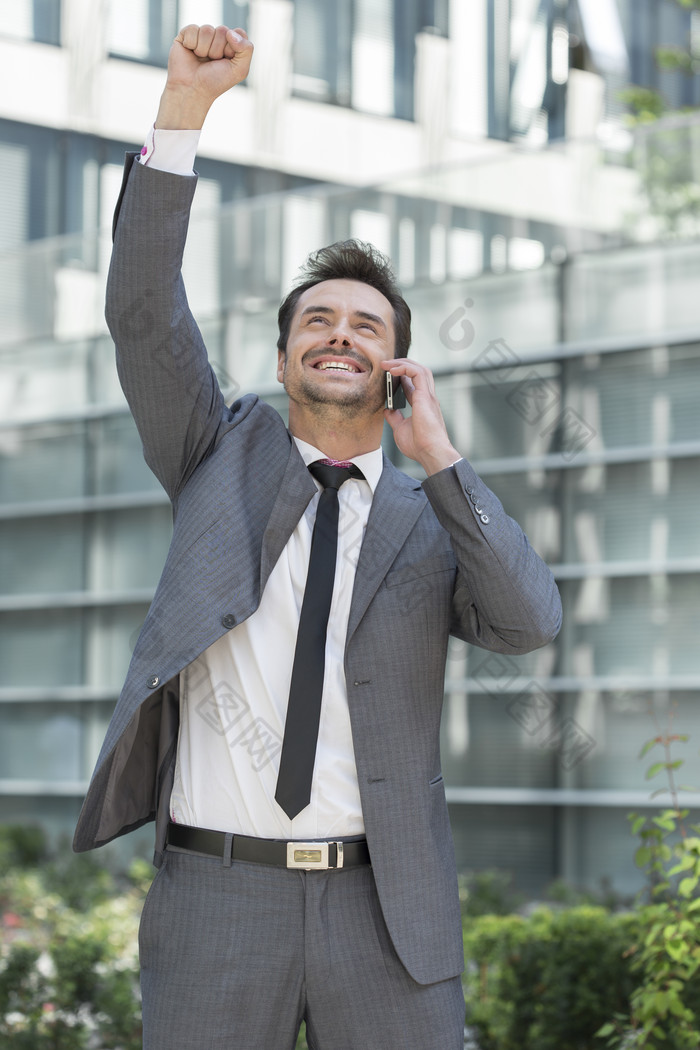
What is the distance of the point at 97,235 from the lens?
24.8 feet

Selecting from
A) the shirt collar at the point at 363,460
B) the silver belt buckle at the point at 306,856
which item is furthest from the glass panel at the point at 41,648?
the silver belt buckle at the point at 306,856

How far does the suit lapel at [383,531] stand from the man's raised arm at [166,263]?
0.40 meters

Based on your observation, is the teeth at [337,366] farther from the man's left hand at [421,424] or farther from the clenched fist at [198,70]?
the clenched fist at [198,70]

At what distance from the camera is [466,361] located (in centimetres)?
647

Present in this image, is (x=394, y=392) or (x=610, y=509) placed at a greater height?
(x=610, y=509)

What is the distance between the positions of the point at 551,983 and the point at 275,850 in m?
2.23

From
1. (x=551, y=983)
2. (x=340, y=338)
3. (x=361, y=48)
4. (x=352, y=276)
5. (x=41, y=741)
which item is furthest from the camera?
(x=361, y=48)

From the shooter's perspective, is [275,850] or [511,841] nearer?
[275,850]

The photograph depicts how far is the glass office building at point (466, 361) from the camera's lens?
590 cm

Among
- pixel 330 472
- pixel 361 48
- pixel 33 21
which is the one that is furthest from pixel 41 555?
pixel 330 472

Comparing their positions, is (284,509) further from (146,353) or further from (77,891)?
(77,891)

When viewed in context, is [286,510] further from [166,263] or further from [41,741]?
[41,741]

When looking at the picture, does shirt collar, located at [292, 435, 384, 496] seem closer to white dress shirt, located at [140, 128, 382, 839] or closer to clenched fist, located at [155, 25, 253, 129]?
white dress shirt, located at [140, 128, 382, 839]

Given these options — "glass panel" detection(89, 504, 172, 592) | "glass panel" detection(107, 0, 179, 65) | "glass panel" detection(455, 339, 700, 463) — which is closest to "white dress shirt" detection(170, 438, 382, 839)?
"glass panel" detection(455, 339, 700, 463)
